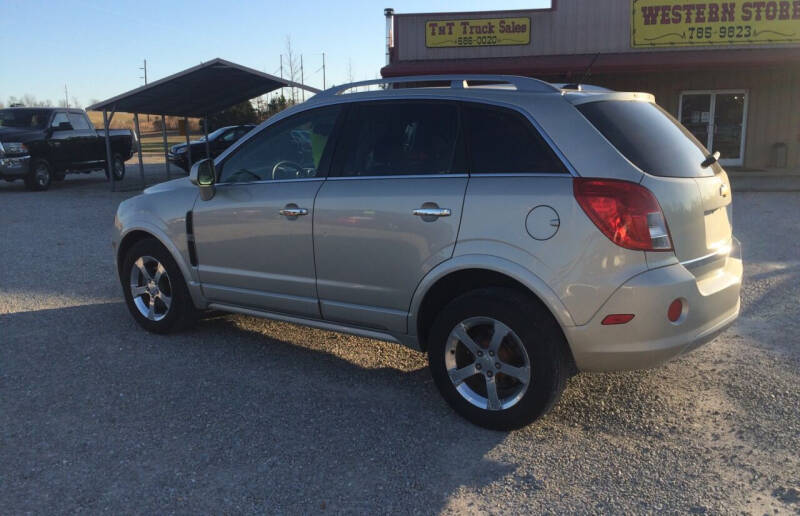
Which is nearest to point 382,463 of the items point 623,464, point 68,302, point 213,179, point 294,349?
point 623,464

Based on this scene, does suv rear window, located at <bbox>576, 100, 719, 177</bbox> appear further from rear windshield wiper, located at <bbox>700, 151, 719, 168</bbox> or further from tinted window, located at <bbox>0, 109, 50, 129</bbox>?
tinted window, located at <bbox>0, 109, 50, 129</bbox>

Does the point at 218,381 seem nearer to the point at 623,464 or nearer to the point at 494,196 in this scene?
the point at 494,196

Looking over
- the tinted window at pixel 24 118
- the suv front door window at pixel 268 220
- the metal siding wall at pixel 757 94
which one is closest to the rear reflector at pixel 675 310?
the suv front door window at pixel 268 220

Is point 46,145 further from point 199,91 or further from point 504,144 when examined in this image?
point 504,144

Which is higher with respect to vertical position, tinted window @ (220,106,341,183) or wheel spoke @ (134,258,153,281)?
tinted window @ (220,106,341,183)

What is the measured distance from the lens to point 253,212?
4527 millimetres

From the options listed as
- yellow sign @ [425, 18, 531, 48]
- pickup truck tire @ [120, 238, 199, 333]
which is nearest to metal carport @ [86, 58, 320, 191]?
yellow sign @ [425, 18, 531, 48]

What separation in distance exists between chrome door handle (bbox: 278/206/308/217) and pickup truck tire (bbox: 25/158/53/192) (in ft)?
49.2

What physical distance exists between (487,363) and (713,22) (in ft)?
54.8

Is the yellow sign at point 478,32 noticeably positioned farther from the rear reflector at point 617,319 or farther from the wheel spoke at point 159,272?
the rear reflector at point 617,319

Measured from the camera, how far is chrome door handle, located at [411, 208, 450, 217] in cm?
366

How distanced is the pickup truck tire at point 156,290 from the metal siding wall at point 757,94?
1530 centimetres

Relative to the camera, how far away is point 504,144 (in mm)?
3648

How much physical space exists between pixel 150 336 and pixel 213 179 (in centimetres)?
145
